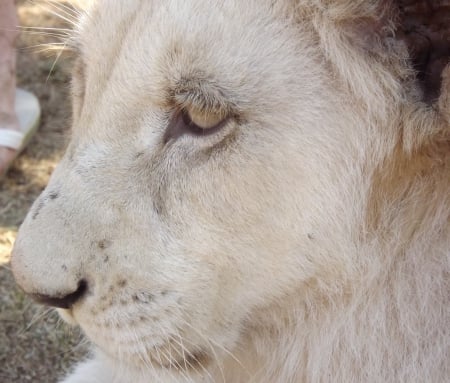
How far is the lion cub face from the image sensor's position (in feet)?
5.69

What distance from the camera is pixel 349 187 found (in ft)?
5.77

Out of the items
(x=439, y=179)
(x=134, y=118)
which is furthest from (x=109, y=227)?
(x=439, y=179)

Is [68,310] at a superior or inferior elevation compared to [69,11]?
inferior

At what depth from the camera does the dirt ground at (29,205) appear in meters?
2.82

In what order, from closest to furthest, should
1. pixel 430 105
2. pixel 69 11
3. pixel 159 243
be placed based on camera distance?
pixel 430 105
pixel 159 243
pixel 69 11

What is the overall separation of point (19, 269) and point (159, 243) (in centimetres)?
31

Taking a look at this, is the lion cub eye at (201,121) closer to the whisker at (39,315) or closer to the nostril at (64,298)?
the nostril at (64,298)

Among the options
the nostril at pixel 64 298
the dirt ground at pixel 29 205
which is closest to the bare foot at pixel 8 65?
the dirt ground at pixel 29 205

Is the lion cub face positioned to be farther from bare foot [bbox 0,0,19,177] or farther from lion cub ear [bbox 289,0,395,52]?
bare foot [bbox 0,0,19,177]

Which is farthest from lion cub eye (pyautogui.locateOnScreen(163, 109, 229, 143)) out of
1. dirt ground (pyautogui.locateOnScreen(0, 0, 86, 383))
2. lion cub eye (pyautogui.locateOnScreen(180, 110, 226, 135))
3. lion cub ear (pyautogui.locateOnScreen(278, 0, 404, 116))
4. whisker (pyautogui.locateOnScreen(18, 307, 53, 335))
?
whisker (pyautogui.locateOnScreen(18, 307, 53, 335))

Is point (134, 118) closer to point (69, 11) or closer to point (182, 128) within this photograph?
point (182, 128)

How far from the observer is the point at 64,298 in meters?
1.80

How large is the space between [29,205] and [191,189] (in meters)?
1.94

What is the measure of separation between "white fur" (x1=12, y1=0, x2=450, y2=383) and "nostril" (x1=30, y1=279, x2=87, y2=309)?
19 mm
